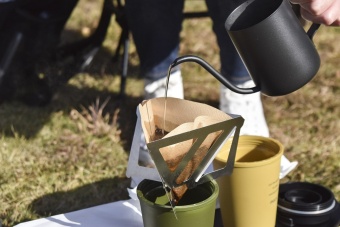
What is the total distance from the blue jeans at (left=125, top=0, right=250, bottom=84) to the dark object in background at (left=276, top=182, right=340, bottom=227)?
1.56ft

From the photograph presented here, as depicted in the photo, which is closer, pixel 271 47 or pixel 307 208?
pixel 271 47

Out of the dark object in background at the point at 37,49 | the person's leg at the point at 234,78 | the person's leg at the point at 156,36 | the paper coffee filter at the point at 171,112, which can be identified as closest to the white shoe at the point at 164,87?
the person's leg at the point at 156,36

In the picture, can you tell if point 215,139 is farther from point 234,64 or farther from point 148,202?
point 234,64

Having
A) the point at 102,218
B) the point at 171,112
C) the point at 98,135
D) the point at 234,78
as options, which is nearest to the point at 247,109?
the point at 234,78

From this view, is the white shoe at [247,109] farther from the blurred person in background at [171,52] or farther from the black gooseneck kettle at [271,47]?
the black gooseneck kettle at [271,47]

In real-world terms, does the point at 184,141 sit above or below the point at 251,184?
above

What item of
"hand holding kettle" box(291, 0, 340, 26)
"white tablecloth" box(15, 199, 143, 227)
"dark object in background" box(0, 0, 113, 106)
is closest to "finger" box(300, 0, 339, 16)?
"hand holding kettle" box(291, 0, 340, 26)

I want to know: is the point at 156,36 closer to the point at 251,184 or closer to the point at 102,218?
the point at 102,218

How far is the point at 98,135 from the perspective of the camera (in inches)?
85.9

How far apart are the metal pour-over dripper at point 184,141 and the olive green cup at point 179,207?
1.1 inches

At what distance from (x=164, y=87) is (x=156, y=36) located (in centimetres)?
16

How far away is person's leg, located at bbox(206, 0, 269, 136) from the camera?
1.84m

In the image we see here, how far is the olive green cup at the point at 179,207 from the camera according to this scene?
1.19 m

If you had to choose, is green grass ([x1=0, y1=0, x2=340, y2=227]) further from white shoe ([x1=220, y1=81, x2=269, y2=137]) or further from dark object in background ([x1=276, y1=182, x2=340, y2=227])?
dark object in background ([x1=276, y1=182, x2=340, y2=227])
